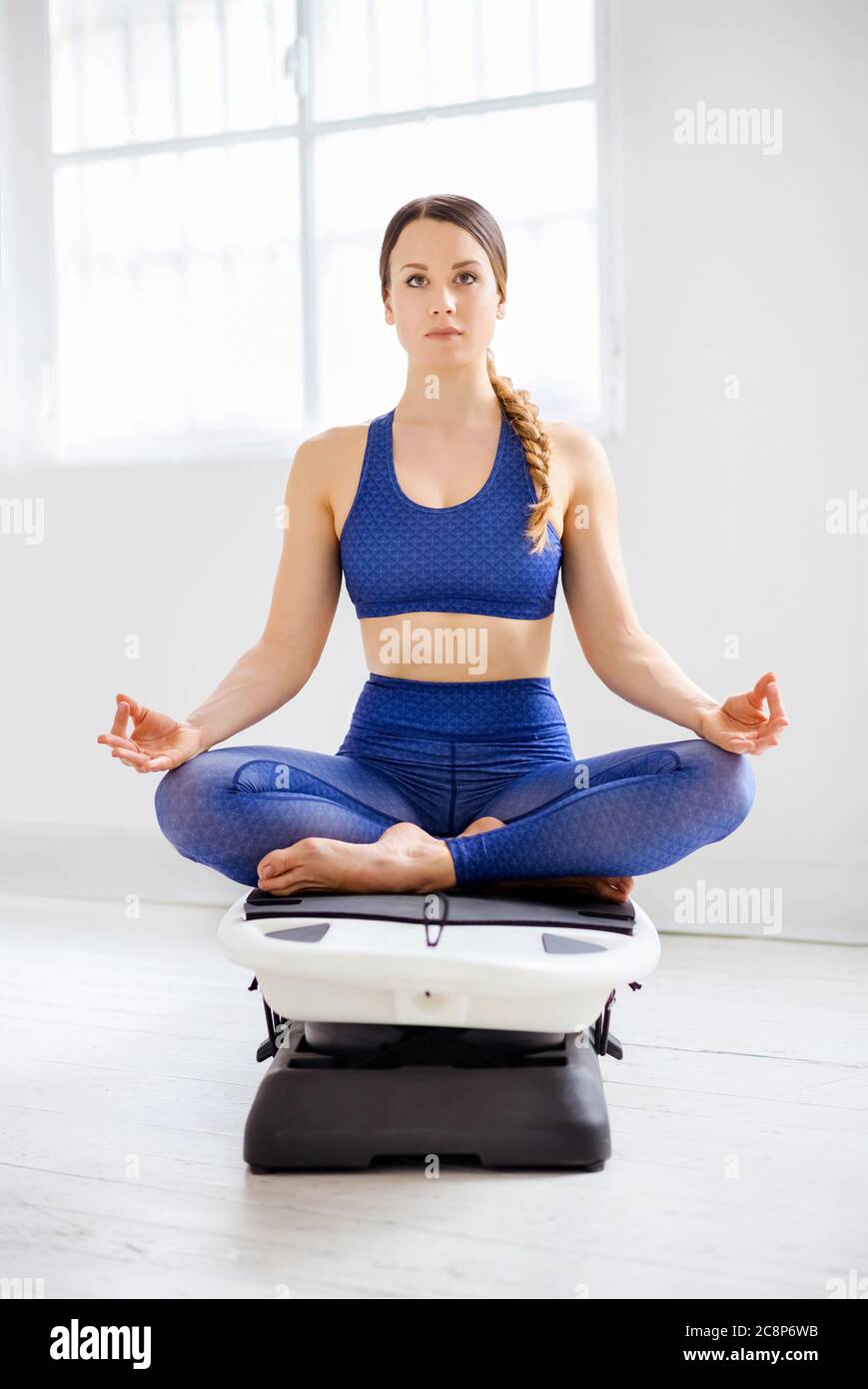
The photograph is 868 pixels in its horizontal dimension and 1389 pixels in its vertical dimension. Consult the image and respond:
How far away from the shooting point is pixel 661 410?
289 centimetres

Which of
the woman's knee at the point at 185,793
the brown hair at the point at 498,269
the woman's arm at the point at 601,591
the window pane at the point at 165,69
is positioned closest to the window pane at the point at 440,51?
the window pane at the point at 165,69

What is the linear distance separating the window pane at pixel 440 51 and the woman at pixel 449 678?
4.08 feet

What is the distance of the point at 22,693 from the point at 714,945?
1.87 m

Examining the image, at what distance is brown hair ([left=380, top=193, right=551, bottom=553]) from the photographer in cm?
194

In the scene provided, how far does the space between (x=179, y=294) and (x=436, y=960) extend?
7.78 ft

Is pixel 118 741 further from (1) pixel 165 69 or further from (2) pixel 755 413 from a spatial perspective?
(1) pixel 165 69

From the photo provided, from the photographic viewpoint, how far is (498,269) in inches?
78.5

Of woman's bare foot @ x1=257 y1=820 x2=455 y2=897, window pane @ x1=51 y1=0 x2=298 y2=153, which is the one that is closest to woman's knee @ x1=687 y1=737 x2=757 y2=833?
woman's bare foot @ x1=257 y1=820 x2=455 y2=897

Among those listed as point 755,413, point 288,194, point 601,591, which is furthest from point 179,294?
point 601,591

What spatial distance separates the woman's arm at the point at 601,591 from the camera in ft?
6.37

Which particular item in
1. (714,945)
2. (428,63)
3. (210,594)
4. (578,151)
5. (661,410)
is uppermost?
(428,63)

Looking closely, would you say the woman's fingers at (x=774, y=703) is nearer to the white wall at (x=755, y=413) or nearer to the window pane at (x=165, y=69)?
the white wall at (x=755, y=413)

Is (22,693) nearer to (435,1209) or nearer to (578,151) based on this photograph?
(578,151)

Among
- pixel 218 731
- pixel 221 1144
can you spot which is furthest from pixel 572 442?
pixel 221 1144
